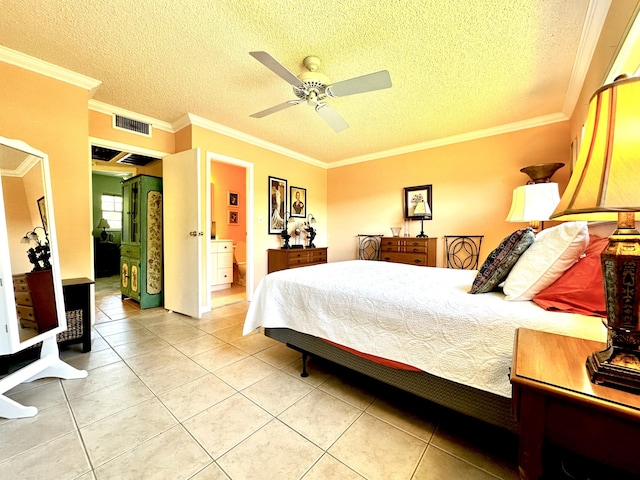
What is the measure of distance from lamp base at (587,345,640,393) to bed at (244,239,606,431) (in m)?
0.38

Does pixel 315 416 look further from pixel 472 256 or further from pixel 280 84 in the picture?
pixel 472 256

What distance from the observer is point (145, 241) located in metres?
3.66

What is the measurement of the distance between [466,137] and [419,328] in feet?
12.1

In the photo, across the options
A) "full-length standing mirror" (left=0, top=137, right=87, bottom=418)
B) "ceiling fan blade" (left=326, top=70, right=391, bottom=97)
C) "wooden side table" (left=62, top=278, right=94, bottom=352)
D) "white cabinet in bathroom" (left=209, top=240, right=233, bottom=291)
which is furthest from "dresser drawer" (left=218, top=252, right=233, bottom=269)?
"ceiling fan blade" (left=326, top=70, right=391, bottom=97)

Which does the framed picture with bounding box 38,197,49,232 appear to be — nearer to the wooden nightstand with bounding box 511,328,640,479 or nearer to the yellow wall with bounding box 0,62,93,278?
the yellow wall with bounding box 0,62,93,278

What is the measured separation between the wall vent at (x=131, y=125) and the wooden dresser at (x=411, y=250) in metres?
3.84

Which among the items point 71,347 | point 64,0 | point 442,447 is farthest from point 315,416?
point 64,0

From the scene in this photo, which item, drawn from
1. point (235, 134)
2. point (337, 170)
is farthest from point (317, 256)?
point (235, 134)

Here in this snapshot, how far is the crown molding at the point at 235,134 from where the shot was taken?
3.36 m

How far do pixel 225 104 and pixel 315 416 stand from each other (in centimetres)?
326

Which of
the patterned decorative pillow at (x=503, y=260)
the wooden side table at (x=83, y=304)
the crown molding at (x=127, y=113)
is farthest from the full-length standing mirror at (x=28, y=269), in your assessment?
the patterned decorative pillow at (x=503, y=260)

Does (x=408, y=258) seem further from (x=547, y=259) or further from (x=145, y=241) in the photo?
(x=145, y=241)

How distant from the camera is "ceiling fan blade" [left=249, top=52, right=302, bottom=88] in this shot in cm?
164

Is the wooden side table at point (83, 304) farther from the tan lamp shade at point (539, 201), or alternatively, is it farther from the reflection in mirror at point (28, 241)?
the tan lamp shade at point (539, 201)
